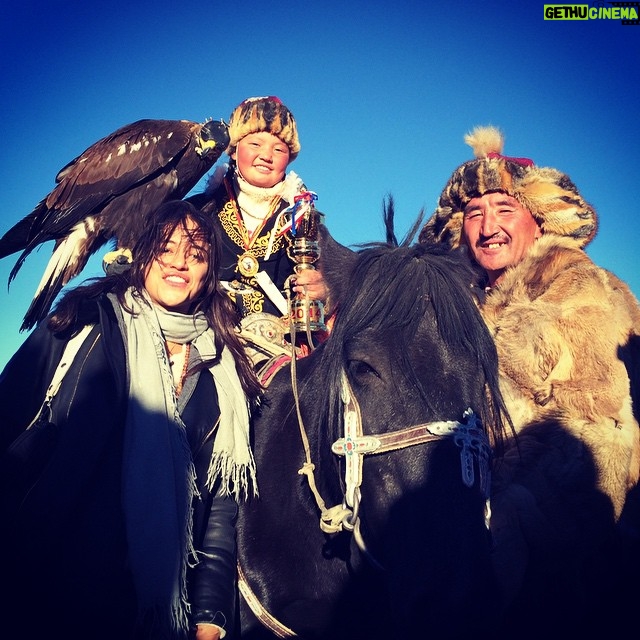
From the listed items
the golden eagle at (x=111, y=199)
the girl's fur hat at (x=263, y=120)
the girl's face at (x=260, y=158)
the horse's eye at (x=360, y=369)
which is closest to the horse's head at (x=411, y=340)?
the horse's eye at (x=360, y=369)

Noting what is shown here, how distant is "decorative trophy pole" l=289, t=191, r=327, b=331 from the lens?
3.54 m

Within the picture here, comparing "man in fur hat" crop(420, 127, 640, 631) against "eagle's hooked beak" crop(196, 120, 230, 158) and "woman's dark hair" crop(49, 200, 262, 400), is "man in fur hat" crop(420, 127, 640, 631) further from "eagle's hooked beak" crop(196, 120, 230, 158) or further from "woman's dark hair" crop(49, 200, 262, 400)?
"eagle's hooked beak" crop(196, 120, 230, 158)

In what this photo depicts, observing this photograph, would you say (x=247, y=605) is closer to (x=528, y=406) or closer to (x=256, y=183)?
(x=528, y=406)

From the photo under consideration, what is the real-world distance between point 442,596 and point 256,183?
11.2 feet

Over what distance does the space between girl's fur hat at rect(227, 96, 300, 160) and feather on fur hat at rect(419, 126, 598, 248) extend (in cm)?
129

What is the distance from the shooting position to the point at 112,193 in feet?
17.5

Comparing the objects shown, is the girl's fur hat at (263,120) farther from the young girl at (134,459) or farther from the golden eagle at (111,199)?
the young girl at (134,459)

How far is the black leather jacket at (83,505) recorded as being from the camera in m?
2.29

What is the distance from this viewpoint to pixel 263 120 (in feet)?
15.3

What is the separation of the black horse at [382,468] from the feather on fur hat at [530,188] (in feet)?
5.25

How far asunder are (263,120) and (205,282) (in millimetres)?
2115

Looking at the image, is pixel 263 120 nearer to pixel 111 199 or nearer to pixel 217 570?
pixel 111 199

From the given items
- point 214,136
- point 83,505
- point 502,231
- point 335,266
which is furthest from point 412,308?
point 214,136

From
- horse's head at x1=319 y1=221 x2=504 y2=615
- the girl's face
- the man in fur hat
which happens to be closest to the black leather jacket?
horse's head at x1=319 y1=221 x2=504 y2=615
